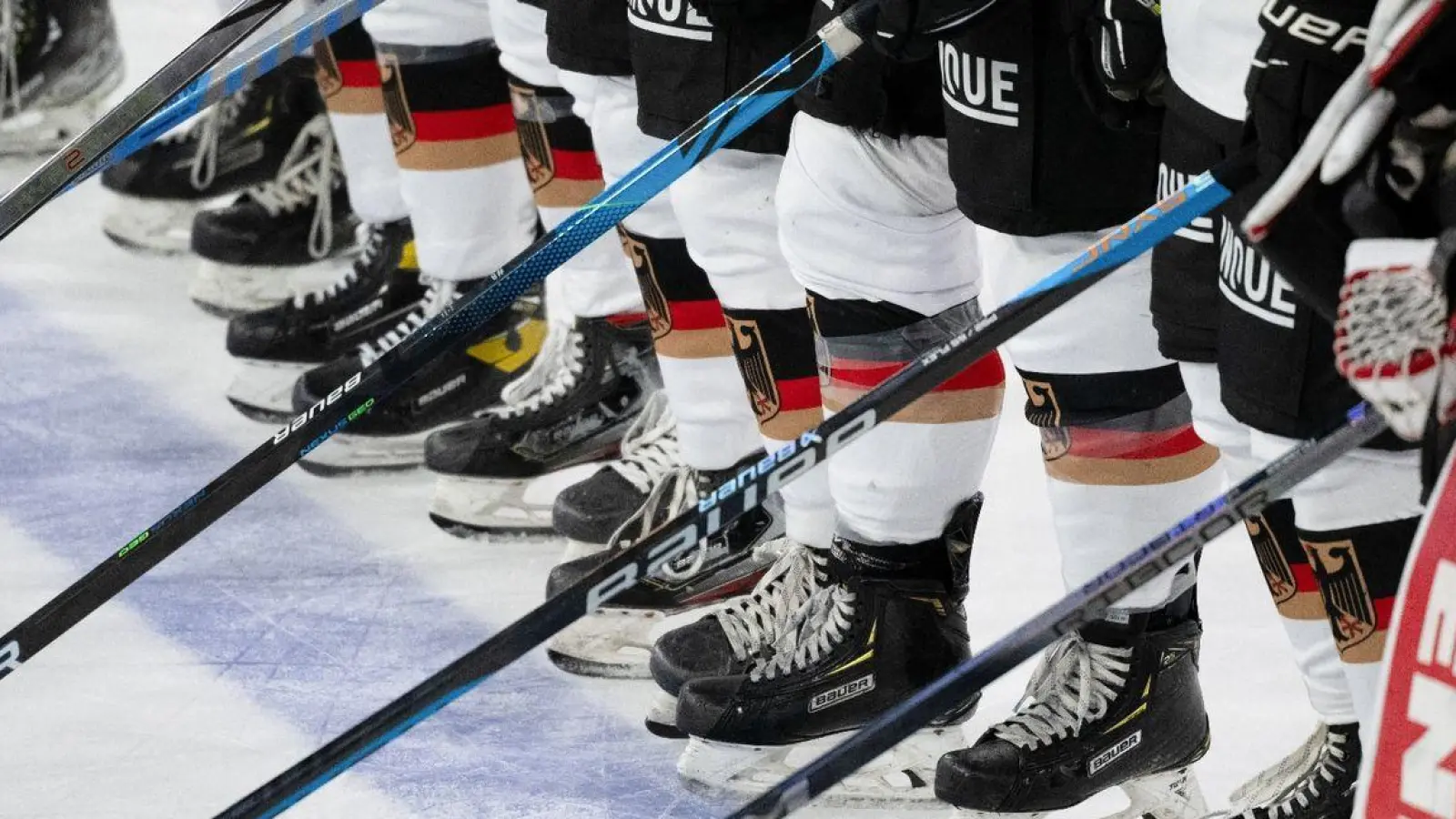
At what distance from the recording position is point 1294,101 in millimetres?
1352

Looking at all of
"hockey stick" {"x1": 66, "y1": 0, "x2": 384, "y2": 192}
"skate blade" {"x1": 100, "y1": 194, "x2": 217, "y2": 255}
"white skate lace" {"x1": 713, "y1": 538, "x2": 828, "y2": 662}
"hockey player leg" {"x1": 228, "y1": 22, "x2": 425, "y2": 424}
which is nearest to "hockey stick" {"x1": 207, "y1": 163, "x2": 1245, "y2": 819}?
"white skate lace" {"x1": 713, "y1": 538, "x2": 828, "y2": 662}

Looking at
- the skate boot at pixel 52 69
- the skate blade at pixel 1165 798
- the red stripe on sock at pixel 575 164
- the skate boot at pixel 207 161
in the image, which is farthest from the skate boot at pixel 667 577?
the skate boot at pixel 52 69

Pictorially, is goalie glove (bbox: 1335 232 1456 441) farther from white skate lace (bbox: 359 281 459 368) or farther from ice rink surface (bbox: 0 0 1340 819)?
white skate lace (bbox: 359 281 459 368)

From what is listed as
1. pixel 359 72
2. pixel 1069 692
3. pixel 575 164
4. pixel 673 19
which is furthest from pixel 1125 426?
pixel 359 72

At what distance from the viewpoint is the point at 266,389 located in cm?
306

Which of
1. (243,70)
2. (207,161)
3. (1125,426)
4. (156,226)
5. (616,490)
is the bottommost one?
(156,226)

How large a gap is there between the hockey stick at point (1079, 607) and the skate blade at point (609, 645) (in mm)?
834

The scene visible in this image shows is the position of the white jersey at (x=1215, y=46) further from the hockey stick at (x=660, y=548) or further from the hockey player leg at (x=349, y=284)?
the hockey player leg at (x=349, y=284)

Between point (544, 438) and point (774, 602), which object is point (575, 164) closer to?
point (544, 438)

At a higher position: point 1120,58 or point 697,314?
point 1120,58

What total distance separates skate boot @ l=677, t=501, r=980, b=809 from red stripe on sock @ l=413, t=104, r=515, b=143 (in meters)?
0.94

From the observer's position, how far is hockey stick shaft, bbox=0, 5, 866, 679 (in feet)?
5.81

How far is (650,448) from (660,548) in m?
0.98

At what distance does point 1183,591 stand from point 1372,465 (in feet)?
1.38
